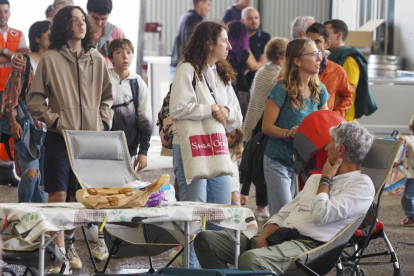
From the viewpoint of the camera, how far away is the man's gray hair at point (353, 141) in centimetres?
388

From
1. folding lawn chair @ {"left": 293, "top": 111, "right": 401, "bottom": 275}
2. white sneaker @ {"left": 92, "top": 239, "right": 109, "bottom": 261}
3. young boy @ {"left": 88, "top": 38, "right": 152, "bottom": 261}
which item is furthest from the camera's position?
young boy @ {"left": 88, "top": 38, "right": 152, "bottom": 261}

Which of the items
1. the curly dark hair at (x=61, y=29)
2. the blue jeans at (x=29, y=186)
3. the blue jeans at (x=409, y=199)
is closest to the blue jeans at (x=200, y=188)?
the curly dark hair at (x=61, y=29)

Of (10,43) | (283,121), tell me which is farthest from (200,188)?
(10,43)

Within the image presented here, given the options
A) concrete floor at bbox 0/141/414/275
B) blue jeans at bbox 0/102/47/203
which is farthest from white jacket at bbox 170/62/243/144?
blue jeans at bbox 0/102/47/203

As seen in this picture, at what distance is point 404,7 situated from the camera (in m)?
11.8

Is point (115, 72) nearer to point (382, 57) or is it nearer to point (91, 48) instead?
point (91, 48)

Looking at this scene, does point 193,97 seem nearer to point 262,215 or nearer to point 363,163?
point 363,163

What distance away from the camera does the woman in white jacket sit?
14.7 feet

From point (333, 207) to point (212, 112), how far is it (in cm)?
108

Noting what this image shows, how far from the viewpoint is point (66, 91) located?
502 cm

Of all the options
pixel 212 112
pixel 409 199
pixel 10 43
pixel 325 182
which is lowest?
pixel 409 199

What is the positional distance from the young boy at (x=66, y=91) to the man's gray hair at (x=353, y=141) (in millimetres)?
1824

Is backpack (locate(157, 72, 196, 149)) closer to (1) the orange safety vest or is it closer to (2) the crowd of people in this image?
(2) the crowd of people

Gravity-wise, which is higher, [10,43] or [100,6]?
[100,6]
